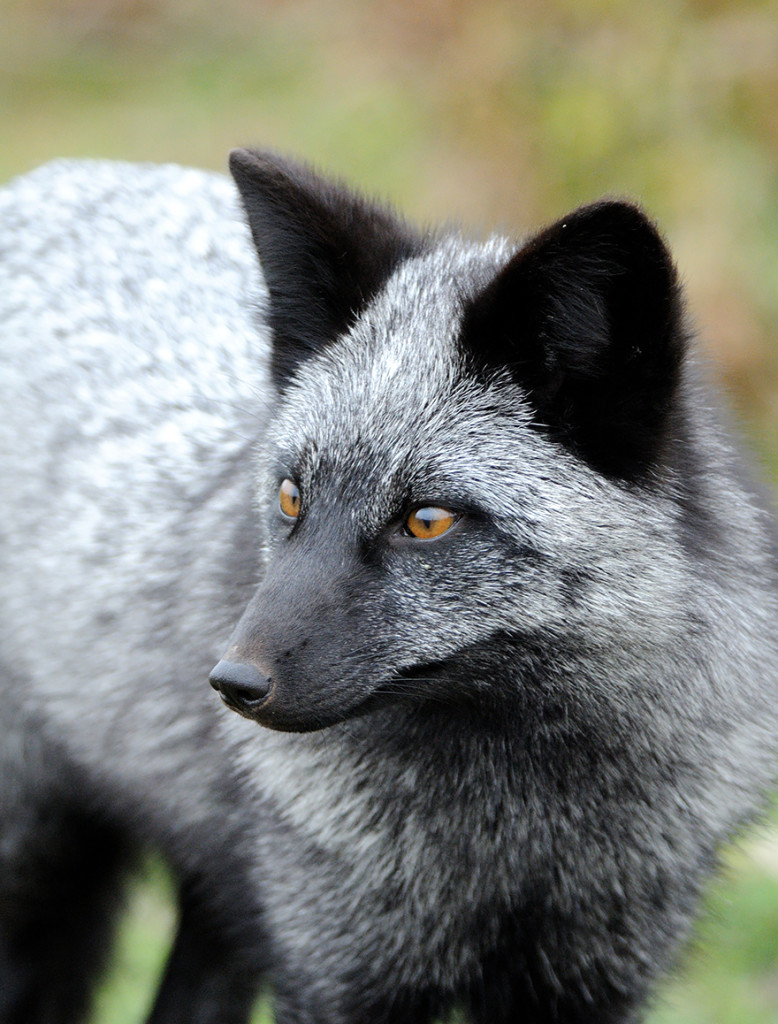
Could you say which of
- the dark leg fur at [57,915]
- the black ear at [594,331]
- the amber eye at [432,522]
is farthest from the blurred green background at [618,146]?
the black ear at [594,331]

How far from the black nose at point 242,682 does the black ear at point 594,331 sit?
916mm

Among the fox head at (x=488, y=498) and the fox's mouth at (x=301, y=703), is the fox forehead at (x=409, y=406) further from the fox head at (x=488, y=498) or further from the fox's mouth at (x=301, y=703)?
the fox's mouth at (x=301, y=703)

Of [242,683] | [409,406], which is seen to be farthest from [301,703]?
[409,406]

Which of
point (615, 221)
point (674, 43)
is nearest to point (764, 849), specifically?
point (615, 221)

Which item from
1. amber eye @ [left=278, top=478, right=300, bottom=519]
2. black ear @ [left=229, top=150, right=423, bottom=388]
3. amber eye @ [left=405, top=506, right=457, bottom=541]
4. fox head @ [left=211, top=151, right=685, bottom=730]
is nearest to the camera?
fox head @ [left=211, top=151, right=685, bottom=730]

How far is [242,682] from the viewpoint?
9.04 feet

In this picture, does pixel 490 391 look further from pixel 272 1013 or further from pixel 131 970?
pixel 131 970

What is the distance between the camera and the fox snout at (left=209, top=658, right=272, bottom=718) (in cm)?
276

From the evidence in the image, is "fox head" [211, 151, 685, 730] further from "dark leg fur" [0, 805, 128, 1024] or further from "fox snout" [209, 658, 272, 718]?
"dark leg fur" [0, 805, 128, 1024]

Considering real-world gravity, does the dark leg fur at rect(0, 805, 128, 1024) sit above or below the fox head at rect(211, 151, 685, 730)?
below

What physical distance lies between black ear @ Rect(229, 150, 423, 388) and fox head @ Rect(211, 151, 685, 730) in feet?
0.92

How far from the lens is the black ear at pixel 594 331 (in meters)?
2.85

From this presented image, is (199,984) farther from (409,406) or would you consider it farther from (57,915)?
(409,406)

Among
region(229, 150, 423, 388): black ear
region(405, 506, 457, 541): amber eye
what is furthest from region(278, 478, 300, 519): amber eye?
region(229, 150, 423, 388): black ear
